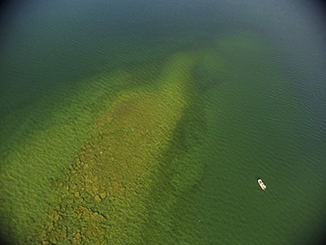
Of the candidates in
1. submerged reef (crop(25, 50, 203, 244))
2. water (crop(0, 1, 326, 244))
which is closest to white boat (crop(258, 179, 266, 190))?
water (crop(0, 1, 326, 244))

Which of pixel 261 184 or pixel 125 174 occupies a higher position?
pixel 125 174

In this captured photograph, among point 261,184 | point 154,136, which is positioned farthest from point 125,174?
point 261,184

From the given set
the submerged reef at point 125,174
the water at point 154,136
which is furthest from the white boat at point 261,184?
the submerged reef at point 125,174

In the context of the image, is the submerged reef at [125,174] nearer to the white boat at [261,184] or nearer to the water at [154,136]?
the water at [154,136]

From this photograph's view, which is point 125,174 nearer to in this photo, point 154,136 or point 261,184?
point 154,136

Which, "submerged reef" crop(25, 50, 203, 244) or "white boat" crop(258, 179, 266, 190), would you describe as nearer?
"submerged reef" crop(25, 50, 203, 244)

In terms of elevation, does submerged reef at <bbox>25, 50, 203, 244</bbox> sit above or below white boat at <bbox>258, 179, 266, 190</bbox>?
above

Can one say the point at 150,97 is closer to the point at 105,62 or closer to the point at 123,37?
the point at 105,62

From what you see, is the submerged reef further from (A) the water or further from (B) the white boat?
(B) the white boat
